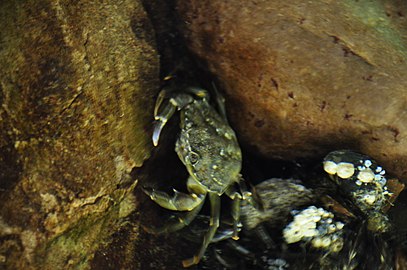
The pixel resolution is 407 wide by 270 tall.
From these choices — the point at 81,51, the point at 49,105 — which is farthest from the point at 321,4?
the point at 49,105

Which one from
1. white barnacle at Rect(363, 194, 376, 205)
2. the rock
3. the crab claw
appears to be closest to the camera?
the rock

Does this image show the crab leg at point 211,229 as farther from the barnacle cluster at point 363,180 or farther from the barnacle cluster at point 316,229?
the barnacle cluster at point 363,180

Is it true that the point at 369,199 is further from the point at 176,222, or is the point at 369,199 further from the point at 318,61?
the point at 176,222

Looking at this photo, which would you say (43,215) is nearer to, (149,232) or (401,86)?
(149,232)

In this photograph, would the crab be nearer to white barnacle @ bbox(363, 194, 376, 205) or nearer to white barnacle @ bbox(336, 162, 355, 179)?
white barnacle @ bbox(336, 162, 355, 179)

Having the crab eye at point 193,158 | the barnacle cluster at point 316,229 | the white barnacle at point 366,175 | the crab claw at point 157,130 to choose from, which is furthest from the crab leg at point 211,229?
the white barnacle at point 366,175

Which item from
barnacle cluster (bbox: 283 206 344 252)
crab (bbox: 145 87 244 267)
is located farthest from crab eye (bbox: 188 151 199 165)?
barnacle cluster (bbox: 283 206 344 252)
